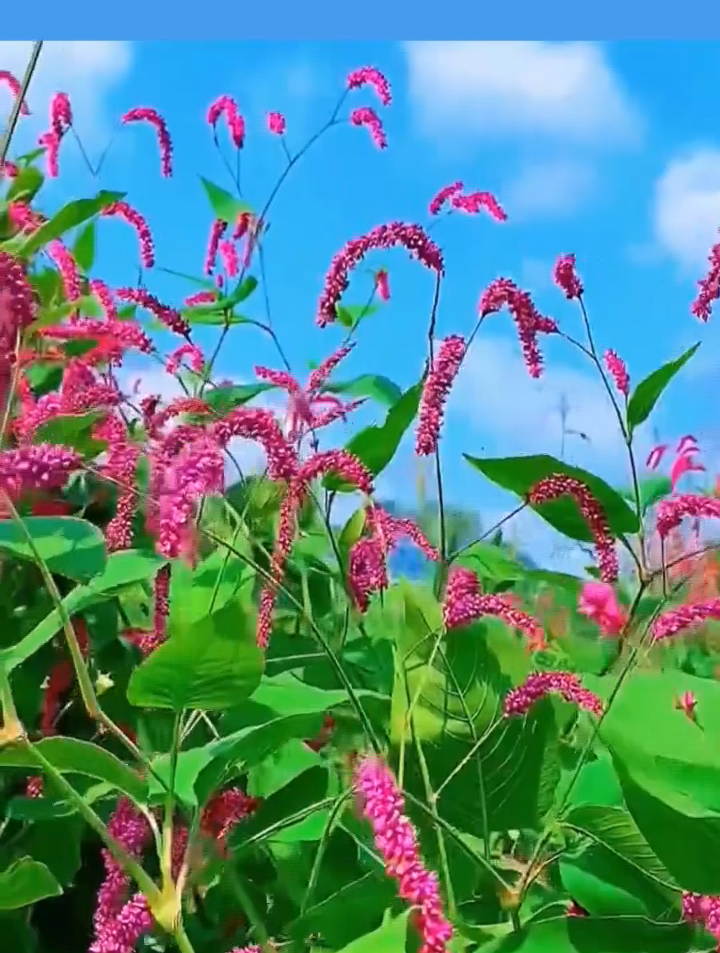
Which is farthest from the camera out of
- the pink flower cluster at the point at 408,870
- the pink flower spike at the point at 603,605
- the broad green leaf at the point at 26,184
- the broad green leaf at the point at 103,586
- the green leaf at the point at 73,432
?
the broad green leaf at the point at 26,184

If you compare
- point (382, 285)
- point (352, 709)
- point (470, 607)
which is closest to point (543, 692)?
point (470, 607)

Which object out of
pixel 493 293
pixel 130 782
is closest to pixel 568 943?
pixel 130 782

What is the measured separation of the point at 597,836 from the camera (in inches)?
21.1

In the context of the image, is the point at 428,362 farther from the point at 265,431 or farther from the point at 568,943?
the point at 568,943

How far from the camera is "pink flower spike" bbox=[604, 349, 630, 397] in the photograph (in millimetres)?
671

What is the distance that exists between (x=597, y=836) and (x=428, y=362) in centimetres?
24

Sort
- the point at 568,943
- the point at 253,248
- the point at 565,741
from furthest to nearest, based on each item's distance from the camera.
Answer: the point at 253,248 → the point at 565,741 → the point at 568,943

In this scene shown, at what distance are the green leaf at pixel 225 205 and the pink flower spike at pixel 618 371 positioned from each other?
49cm

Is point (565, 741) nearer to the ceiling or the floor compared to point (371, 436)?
nearer to the floor

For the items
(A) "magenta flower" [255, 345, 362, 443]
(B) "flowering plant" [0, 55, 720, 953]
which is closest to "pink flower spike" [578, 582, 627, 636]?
(B) "flowering plant" [0, 55, 720, 953]

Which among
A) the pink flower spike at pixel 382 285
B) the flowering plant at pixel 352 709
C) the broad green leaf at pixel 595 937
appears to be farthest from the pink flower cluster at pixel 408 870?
the pink flower spike at pixel 382 285

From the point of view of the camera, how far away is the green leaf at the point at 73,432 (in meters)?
0.74

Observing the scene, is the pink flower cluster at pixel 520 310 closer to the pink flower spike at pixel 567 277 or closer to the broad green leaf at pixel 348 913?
the pink flower spike at pixel 567 277

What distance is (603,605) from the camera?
0.86 metres
